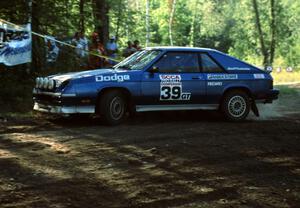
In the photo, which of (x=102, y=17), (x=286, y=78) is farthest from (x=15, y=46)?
(x=286, y=78)

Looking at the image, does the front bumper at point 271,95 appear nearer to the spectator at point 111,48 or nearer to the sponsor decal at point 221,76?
the sponsor decal at point 221,76

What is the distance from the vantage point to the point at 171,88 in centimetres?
1095

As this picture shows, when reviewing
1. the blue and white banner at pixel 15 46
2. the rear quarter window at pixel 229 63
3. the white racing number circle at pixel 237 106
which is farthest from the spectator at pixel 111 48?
the white racing number circle at pixel 237 106

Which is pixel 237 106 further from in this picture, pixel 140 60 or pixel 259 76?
pixel 140 60

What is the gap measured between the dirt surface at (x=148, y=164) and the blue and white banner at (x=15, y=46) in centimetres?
288

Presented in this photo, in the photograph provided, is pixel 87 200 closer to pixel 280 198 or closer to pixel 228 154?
pixel 280 198

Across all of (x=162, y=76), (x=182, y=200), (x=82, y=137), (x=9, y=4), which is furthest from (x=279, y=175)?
(x=9, y=4)

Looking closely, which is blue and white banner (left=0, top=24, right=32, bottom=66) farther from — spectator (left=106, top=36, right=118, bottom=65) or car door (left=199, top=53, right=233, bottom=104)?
spectator (left=106, top=36, right=118, bottom=65)

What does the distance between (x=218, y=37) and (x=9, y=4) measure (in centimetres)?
7357

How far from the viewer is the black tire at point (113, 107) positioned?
33.7 ft

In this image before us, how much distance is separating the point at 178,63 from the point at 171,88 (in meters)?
→ 0.60

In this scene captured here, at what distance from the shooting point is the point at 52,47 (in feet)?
53.0

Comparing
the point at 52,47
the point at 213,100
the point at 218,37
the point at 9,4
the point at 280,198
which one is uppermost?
the point at 218,37

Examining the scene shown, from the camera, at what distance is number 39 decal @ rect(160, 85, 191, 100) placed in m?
10.9
